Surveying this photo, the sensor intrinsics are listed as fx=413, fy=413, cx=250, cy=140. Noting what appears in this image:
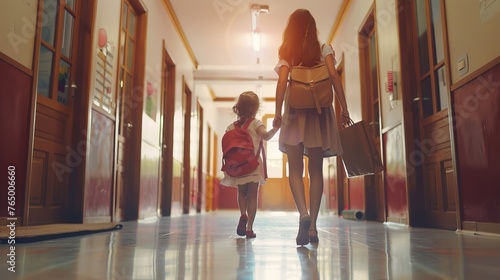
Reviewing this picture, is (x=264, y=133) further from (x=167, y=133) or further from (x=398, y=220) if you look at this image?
(x=167, y=133)

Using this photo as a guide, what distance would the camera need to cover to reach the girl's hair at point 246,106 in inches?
94.7

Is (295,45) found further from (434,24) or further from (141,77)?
(141,77)

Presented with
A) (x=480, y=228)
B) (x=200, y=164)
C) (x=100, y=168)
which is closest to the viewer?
(x=480, y=228)

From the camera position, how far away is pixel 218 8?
235 inches

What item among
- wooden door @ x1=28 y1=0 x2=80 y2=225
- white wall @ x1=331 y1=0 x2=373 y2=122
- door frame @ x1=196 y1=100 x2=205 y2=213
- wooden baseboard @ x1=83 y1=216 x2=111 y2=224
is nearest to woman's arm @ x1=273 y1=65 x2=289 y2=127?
wooden door @ x1=28 y1=0 x2=80 y2=225

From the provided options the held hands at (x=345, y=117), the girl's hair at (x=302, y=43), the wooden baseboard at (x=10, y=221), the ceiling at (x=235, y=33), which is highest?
the ceiling at (x=235, y=33)

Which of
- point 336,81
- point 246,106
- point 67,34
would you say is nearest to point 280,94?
point 336,81

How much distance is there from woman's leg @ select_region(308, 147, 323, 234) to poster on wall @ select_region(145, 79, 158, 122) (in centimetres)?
341

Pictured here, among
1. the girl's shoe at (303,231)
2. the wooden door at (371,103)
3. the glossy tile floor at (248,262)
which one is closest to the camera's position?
the glossy tile floor at (248,262)

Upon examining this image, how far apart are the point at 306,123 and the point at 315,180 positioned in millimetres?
274

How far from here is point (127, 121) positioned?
4.61 meters

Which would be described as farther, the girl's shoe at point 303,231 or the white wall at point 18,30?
the white wall at point 18,30

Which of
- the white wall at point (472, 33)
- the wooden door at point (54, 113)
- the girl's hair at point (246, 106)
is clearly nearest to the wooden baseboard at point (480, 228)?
the white wall at point (472, 33)

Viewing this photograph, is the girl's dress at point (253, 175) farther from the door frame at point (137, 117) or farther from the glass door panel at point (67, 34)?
the door frame at point (137, 117)
